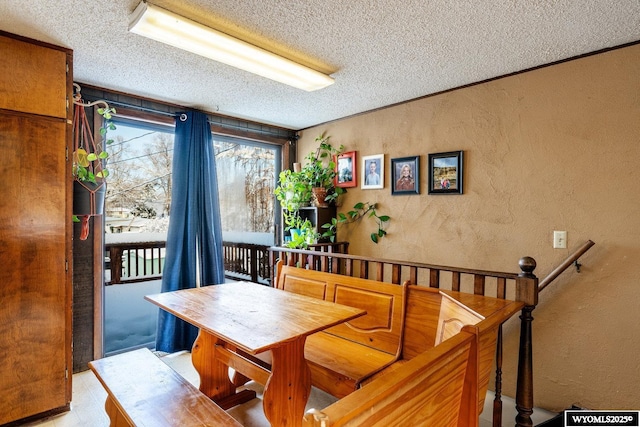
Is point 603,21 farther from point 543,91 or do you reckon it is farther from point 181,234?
point 181,234

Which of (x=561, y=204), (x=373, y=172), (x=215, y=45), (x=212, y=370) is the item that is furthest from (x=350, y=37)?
(x=212, y=370)

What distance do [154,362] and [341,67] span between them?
2.27m

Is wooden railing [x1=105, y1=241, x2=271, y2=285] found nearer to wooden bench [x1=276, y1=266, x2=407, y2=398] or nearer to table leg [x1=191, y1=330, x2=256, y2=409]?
table leg [x1=191, y1=330, x2=256, y2=409]

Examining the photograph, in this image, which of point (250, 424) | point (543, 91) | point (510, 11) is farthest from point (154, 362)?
point (543, 91)

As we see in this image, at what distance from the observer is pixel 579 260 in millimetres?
2297

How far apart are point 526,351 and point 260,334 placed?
1283mm

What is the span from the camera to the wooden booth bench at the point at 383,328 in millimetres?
1684

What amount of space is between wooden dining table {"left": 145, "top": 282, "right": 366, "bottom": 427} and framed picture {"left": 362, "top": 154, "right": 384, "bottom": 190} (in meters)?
1.65

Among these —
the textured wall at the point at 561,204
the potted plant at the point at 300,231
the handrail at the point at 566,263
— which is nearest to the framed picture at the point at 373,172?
the textured wall at the point at 561,204

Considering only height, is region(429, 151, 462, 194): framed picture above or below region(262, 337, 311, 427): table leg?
above

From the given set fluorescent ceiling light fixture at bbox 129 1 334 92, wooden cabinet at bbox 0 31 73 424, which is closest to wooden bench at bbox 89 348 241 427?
wooden cabinet at bbox 0 31 73 424

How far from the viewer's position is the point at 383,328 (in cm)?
223

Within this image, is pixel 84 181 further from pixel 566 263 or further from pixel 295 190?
pixel 566 263

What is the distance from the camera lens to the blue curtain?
328cm
